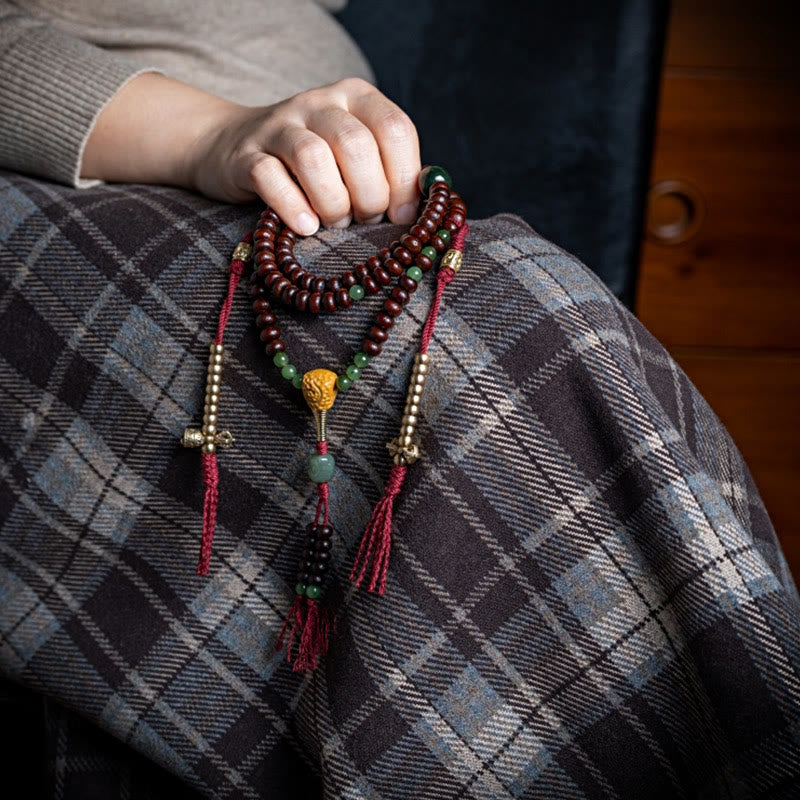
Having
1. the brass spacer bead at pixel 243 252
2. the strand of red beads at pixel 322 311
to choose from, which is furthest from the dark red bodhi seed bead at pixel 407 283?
the brass spacer bead at pixel 243 252

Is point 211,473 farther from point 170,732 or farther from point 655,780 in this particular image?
point 655,780

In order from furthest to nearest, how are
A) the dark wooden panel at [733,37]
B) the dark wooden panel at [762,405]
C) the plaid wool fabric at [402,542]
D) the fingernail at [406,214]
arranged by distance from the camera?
the dark wooden panel at [762,405] → the dark wooden panel at [733,37] → the fingernail at [406,214] → the plaid wool fabric at [402,542]

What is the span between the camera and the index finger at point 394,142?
0.52 metres

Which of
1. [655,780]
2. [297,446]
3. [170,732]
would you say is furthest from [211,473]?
[655,780]

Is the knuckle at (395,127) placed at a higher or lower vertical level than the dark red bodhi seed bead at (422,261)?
higher

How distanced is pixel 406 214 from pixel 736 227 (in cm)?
70

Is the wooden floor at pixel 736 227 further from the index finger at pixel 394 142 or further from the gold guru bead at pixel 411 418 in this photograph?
Result: the gold guru bead at pixel 411 418

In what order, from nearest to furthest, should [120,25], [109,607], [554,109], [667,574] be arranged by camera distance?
[667,574] < [109,607] < [120,25] < [554,109]

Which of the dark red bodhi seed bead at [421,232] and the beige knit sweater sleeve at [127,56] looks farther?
the beige knit sweater sleeve at [127,56]

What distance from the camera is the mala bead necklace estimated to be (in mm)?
450

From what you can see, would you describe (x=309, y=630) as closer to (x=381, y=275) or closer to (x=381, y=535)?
(x=381, y=535)

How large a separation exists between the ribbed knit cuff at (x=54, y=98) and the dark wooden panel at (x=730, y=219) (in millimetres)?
709

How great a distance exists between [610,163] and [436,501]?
0.77m

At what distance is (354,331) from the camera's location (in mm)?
477
